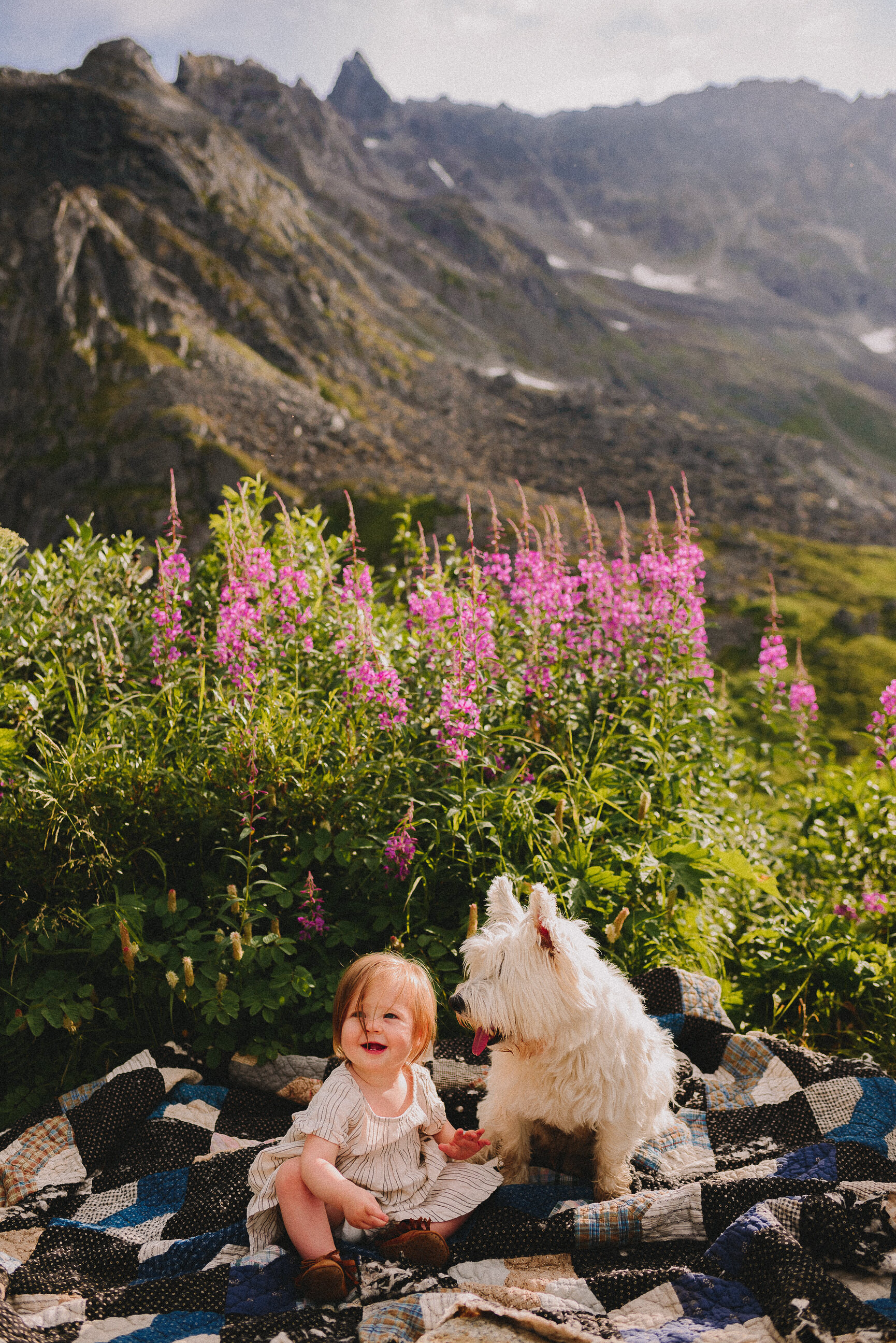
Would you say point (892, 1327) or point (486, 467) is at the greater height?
point (486, 467)

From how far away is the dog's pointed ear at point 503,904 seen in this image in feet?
9.34

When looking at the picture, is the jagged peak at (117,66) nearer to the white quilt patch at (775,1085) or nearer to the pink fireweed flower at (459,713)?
the pink fireweed flower at (459,713)

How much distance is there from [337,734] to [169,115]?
231ft

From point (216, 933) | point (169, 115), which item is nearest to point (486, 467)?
point (216, 933)

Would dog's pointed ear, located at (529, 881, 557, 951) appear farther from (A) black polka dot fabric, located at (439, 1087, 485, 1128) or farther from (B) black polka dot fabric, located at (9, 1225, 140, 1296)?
(B) black polka dot fabric, located at (9, 1225, 140, 1296)

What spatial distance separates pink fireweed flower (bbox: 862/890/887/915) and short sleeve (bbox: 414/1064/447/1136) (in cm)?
318

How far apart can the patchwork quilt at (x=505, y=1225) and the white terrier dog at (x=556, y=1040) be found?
0.73 ft

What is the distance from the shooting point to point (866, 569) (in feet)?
84.0

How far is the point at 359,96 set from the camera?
18725 cm

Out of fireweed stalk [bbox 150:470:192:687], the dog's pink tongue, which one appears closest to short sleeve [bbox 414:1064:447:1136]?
the dog's pink tongue

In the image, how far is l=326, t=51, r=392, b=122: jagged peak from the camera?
185250 mm

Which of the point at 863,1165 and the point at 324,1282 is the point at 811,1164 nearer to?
the point at 863,1165

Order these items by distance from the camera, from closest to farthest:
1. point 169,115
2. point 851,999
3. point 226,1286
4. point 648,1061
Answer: point 226,1286 < point 648,1061 < point 851,999 < point 169,115

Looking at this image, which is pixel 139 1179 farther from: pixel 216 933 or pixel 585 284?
pixel 585 284
